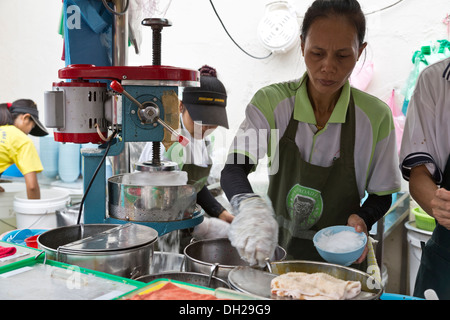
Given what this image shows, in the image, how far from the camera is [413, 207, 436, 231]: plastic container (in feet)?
11.0

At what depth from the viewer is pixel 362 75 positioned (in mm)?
3697

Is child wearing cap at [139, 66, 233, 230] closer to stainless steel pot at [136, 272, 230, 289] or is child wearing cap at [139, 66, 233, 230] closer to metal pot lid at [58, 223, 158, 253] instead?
metal pot lid at [58, 223, 158, 253]

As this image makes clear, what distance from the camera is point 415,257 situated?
3469 millimetres

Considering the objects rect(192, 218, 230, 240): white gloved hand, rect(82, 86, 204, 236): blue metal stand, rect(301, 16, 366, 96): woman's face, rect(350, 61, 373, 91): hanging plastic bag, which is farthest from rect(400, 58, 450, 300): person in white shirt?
rect(350, 61, 373, 91): hanging plastic bag

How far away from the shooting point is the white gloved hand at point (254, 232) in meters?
1.28

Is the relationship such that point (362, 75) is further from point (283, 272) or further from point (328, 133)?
point (283, 272)

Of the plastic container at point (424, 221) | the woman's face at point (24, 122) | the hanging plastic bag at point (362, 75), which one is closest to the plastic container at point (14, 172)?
the woman's face at point (24, 122)

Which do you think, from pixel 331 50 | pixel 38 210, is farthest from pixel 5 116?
pixel 331 50

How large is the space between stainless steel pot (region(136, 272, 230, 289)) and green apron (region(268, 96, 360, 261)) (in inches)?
31.0

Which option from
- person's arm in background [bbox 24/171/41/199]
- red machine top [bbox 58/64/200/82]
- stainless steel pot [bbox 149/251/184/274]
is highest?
red machine top [bbox 58/64/200/82]

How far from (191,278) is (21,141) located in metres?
3.42

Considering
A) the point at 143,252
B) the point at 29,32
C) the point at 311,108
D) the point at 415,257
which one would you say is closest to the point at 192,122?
the point at 311,108

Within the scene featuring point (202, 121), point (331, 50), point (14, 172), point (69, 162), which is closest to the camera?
point (331, 50)
